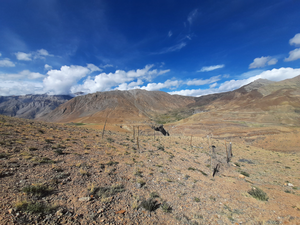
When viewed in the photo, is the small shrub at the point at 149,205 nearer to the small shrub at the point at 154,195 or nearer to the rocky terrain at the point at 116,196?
the rocky terrain at the point at 116,196

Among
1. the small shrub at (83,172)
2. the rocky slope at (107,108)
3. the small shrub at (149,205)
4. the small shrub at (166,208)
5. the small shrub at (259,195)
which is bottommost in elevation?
the small shrub at (259,195)

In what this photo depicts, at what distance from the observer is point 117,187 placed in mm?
7023

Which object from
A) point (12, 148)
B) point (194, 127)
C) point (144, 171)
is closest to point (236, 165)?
point (144, 171)

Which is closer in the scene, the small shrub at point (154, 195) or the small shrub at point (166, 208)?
the small shrub at point (166, 208)

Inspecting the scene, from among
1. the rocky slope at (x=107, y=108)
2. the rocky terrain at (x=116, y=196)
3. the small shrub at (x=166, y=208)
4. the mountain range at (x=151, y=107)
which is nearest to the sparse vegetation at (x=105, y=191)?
the rocky terrain at (x=116, y=196)

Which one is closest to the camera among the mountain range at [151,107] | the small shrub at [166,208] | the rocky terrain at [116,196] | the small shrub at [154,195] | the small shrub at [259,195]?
the rocky terrain at [116,196]

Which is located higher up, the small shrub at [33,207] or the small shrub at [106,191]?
the small shrub at [33,207]

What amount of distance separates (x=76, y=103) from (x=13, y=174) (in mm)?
150095

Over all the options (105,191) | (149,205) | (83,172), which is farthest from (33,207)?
(149,205)

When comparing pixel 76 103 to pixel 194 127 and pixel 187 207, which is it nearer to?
pixel 194 127

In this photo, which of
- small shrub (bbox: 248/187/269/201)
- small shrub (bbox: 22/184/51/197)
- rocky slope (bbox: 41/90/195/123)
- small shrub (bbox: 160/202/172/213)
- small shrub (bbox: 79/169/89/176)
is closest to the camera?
small shrub (bbox: 22/184/51/197)

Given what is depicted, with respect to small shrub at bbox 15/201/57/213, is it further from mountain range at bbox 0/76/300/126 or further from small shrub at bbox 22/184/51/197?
mountain range at bbox 0/76/300/126

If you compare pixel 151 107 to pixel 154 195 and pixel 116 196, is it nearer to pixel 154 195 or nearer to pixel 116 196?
pixel 154 195

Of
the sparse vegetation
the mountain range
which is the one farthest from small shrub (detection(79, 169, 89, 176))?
the mountain range
